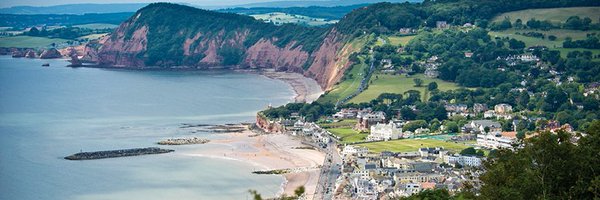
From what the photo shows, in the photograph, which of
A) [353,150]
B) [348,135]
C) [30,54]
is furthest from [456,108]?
[30,54]

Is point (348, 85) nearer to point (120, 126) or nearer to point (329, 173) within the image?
point (120, 126)

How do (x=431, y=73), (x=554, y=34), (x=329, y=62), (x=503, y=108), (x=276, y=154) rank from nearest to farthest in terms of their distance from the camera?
(x=276, y=154), (x=503, y=108), (x=431, y=73), (x=554, y=34), (x=329, y=62)

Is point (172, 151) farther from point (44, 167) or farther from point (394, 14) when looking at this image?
point (394, 14)

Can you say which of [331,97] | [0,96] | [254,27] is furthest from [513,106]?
[254,27]

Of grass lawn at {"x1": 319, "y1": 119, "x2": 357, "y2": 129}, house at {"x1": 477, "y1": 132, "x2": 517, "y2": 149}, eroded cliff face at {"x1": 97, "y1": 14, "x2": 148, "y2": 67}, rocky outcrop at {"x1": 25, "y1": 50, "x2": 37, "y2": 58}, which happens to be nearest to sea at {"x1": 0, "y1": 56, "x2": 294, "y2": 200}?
grass lawn at {"x1": 319, "y1": 119, "x2": 357, "y2": 129}

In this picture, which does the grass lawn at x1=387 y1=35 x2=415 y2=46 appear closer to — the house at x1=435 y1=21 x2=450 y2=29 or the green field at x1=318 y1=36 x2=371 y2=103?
the house at x1=435 y1=21 x2=450 y2=29
